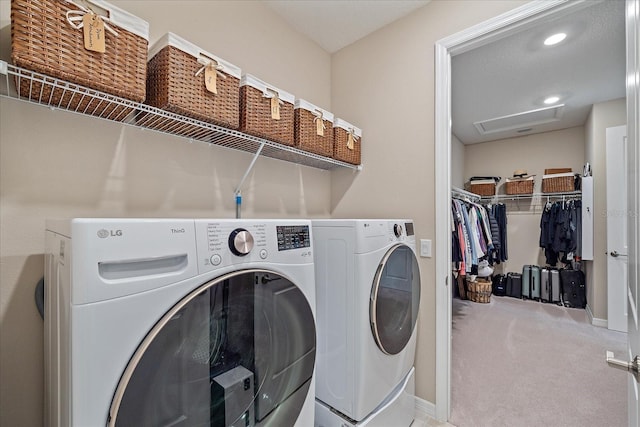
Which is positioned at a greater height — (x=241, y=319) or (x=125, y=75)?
(x=125, y=75)

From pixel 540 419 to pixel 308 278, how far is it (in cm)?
186

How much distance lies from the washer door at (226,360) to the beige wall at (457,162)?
14.1 ft

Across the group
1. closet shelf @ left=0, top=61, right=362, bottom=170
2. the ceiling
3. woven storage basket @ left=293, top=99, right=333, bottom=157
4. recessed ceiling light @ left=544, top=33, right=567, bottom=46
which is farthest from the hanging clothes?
closet shelf @ left=0, top=61, right=362, bottom=170

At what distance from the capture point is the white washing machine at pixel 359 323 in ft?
4.02

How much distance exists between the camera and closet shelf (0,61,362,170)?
0.86 m

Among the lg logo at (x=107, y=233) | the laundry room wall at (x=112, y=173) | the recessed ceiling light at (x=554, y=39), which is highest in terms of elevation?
the recessed ceiling light at (x=554, y=39)

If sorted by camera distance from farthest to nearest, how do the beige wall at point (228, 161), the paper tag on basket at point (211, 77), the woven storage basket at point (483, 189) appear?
the woven storage basket at point (483, 189) → the paper tag on basket at point (211, 77) → the beige wall at point (228, 161)

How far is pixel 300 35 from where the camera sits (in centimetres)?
205

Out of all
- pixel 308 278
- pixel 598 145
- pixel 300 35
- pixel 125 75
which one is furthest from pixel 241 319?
pixel 598 145

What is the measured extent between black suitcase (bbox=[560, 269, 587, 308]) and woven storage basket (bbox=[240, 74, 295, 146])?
456 cm

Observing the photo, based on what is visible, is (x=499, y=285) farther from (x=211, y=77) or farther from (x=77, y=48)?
(x=77, y=48)

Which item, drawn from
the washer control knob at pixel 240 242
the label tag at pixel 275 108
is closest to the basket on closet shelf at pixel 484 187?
the label tag at pixel 275 108

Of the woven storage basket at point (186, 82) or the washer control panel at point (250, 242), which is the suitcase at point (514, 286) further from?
the woven storage basket at point (186, 82)

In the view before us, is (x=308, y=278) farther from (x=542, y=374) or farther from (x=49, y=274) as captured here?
(x=542, y=374)
